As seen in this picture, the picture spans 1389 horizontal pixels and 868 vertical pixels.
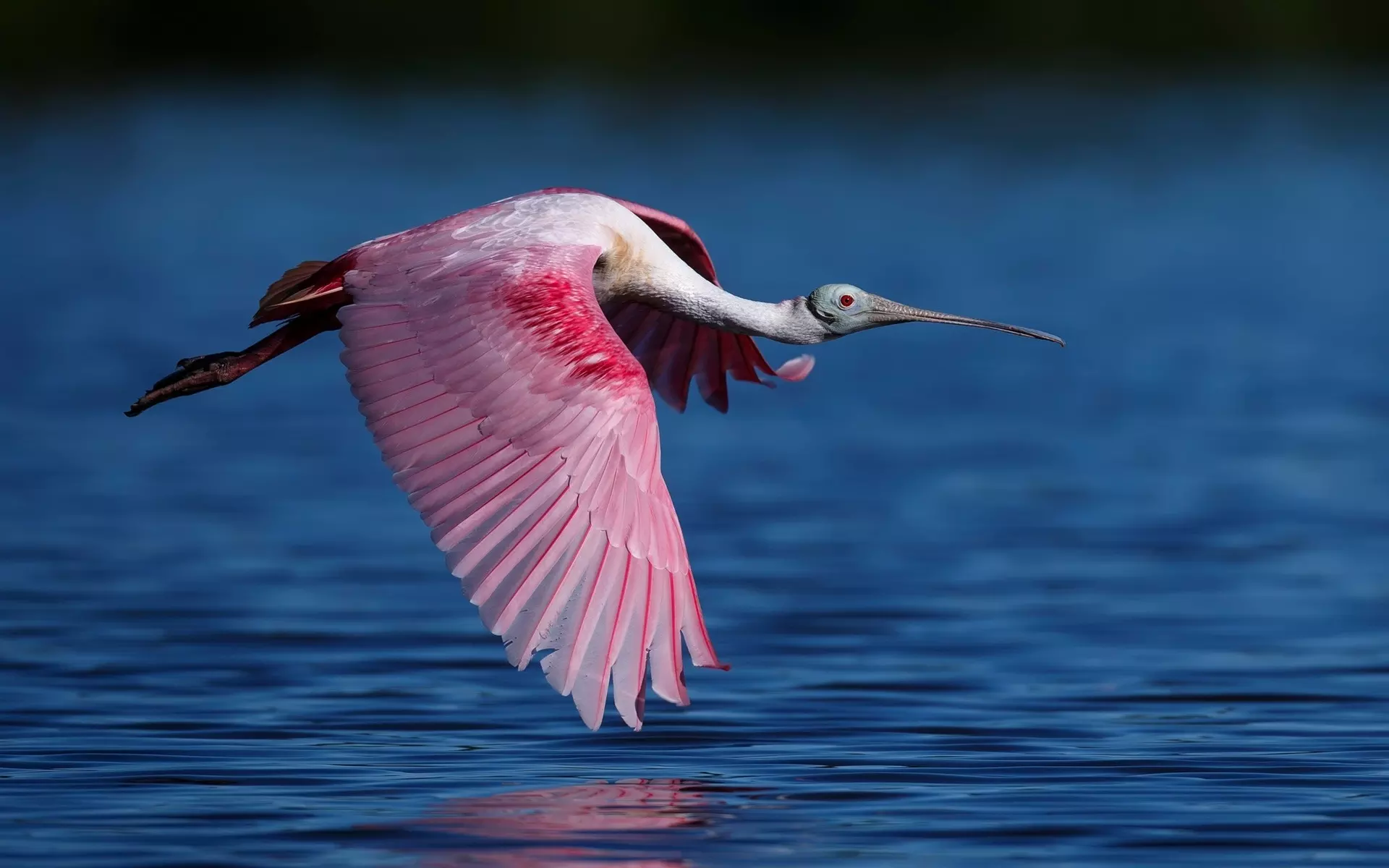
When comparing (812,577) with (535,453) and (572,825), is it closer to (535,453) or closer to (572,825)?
(535,453)

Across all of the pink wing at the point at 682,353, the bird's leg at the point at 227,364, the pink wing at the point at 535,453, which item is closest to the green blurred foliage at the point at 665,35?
→ the pink wing at the point at 682,353

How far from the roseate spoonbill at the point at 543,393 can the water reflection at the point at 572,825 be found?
43 centimetres

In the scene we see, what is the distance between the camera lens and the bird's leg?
1033 centimetres

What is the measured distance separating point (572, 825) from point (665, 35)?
4278 centimetres

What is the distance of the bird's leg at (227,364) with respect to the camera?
33.9ft

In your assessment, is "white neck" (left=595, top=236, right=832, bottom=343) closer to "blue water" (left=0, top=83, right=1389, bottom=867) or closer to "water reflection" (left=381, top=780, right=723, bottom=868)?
"blue water" (left=0, top=83, right=1389, bottom=867)

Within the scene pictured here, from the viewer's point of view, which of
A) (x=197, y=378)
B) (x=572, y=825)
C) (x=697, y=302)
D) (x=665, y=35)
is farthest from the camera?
(x=665, y=35)

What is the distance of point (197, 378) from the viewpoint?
10344mm

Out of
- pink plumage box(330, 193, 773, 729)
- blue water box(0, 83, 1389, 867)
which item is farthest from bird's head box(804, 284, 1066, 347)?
blue water box(0, 83, 1389, 867)

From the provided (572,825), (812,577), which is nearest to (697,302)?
(572,825)

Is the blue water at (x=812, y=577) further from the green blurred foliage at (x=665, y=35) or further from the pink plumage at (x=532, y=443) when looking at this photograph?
the green blurred foliage at (x=665, y=35)

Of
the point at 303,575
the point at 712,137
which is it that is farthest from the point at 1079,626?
the point at 712,137

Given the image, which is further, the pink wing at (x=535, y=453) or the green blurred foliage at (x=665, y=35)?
the green blurred foliage at (x=665, y=35)

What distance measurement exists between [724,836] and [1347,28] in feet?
144
